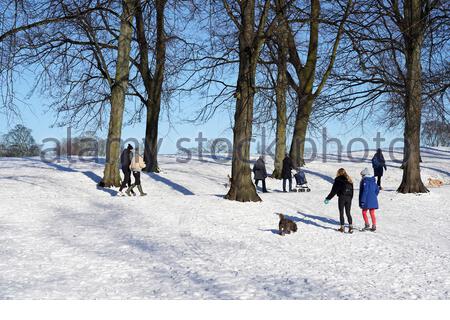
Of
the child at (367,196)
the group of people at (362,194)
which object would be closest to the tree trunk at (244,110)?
the group of people at (362,194)

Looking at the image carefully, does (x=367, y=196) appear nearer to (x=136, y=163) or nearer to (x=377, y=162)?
(x=136, y=163)

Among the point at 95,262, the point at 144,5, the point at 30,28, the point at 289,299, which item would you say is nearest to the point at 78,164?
the point at 30,28

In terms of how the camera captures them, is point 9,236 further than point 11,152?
No

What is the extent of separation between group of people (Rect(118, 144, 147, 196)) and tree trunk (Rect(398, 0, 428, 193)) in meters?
9.74

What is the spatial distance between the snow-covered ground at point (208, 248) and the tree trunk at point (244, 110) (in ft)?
1.92

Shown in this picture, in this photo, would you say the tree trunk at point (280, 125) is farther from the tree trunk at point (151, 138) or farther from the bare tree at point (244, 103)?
the bare tree at point (244, 103)

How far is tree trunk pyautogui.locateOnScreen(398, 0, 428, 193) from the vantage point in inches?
664

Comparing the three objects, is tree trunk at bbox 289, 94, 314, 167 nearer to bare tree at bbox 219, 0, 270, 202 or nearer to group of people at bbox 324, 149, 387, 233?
bare tree at bbox 219, 0, 270, 202

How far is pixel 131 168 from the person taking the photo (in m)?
15.0

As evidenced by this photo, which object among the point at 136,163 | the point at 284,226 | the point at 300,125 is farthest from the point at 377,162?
the point at 284,226

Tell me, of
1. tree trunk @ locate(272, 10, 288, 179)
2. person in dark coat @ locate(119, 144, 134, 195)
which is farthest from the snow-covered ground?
tree trunk @ locate(272, 10, 288, 179)

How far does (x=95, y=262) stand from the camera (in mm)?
7598

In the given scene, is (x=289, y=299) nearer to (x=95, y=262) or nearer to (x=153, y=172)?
(x=95, y=262)
